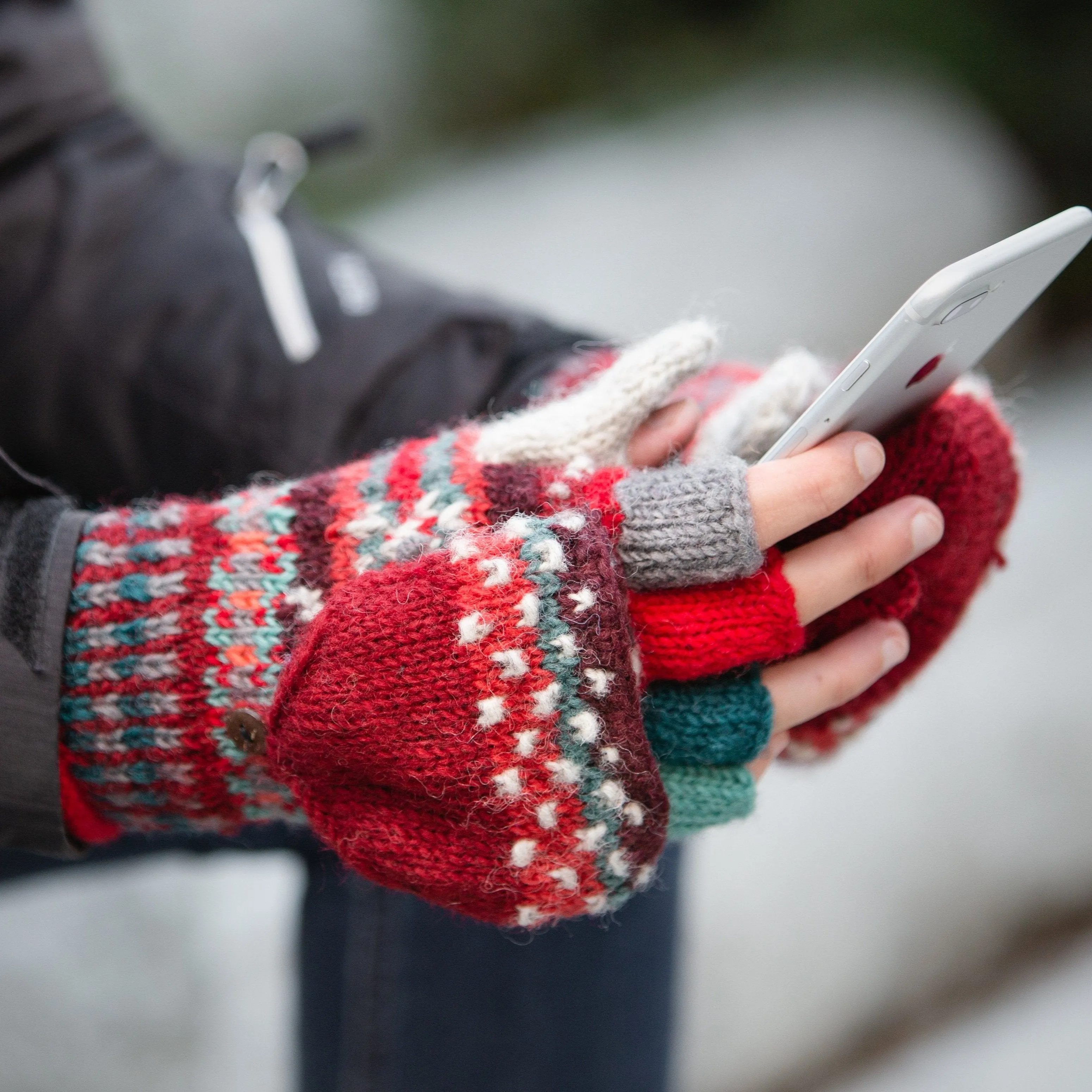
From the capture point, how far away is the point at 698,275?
1425mm

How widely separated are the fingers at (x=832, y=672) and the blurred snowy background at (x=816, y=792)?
7.7 inches

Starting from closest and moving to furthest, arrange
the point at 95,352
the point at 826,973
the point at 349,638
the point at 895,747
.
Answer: the point at 349,638 → the point at 95,352 → the point at 826,973 → the point at 895,747

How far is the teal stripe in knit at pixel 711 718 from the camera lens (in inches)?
21.6

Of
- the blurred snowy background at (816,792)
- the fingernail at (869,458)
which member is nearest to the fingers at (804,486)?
the fingernail at (869,458)

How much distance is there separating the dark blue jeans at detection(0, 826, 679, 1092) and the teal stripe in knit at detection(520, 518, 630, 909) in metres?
0.23

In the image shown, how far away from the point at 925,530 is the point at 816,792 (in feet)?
2.03

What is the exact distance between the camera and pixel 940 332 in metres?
0.48

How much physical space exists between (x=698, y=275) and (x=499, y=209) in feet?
1.06

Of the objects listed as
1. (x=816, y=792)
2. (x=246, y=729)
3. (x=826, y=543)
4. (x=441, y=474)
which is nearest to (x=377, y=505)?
(x=441, y=474)

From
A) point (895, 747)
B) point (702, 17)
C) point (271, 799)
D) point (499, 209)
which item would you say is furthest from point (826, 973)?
point (702, 17)

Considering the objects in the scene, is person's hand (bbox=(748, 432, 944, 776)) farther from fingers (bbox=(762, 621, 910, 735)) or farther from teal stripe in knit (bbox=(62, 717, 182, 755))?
teal stripe in knit (bbox=(62, 717, 182, 755))

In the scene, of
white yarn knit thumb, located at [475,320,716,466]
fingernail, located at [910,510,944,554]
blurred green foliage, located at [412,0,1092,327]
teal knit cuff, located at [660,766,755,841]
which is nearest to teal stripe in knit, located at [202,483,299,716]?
white yarn knit thumb, located at [475,320,716,466]

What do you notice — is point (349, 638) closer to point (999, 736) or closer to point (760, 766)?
point (760, 766)

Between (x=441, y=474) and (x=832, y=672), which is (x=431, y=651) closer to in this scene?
(x=441, y=474)
